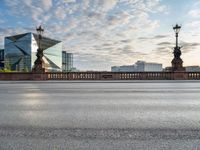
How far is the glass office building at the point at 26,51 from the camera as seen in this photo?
95438mm

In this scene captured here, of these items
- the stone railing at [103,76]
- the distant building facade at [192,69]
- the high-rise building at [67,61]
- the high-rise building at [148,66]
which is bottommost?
the stone railing at [103,76]

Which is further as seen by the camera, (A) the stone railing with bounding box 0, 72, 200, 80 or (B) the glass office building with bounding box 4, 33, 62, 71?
(B) the glass office building with bounding box 4, 33, 62, 71

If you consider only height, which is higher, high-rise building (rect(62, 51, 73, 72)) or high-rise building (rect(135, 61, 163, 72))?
high-rise building (rect(62, 51, 73, 72))

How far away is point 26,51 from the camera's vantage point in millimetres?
96562

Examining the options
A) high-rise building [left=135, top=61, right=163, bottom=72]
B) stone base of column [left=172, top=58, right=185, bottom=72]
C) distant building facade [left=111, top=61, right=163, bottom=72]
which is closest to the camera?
stone base of column [left=172, top=58, right=185, bottom=72]

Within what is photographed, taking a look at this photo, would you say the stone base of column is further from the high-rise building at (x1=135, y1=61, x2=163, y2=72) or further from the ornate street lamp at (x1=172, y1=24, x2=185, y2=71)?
the high-rise building at (x1=135, y1=61, x2=163, y2=72)

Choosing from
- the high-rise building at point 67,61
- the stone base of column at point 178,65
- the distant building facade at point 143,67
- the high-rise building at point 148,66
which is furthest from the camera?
the high-rise building at point 67,61

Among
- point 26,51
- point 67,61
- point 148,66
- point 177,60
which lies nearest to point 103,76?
point 177,60

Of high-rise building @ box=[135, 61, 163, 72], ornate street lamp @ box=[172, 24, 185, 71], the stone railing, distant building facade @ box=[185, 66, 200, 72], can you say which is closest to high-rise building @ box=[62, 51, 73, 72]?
high-rise building @ box=[135, 61, 163, 72]

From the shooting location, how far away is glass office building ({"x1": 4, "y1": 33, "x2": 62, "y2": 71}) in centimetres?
9544

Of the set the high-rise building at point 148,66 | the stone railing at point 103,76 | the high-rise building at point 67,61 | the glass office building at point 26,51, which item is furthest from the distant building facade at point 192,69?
the high-rise building at point 67,61

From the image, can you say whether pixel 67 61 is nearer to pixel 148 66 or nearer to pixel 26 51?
pixel 26 51

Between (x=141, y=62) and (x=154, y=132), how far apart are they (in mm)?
33258

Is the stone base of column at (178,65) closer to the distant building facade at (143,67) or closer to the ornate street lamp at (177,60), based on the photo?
the ornate street lamp at (177,60)
